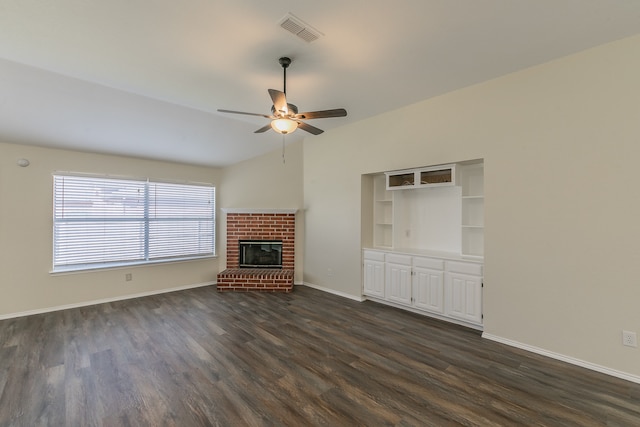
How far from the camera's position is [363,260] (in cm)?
457

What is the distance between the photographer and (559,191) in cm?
276

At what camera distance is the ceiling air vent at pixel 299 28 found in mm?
2176

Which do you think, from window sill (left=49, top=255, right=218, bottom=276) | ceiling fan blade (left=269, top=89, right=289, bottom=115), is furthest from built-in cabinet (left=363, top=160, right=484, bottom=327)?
window sill (left=49, top=255, right=218, bottom=276)

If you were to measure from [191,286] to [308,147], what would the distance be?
359 centimetres

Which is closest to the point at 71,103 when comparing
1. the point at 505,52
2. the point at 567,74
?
the point at 505,52

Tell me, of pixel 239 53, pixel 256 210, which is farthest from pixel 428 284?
pixel 239 53

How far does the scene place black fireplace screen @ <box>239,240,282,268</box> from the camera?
18.6 feet

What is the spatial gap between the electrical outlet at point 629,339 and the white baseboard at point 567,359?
265 millimetres

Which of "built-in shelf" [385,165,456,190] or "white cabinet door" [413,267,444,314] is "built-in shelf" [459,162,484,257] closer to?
"built-in shelf" [385,165,456,190]

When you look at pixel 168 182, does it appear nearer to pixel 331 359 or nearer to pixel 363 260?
pixel 363 260

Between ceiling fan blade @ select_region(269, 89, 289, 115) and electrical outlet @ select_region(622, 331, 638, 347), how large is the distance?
3.64 m

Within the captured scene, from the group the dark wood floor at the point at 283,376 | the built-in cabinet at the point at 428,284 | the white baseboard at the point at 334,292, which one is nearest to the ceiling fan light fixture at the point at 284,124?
the dark wood floor at the point at 283,376

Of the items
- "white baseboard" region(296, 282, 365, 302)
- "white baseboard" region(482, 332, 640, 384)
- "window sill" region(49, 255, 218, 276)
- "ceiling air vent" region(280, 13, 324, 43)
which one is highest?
"ceiling air vent" region(280, 13, 324, 43)

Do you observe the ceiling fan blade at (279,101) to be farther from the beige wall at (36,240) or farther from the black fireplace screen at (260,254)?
Answer: the beige wall at (36,240)
